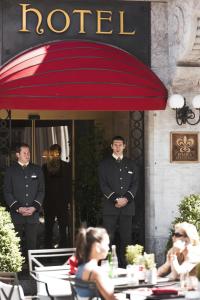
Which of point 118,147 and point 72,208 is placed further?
point 72,208

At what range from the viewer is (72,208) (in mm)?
14867

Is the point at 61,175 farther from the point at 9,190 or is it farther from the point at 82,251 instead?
the point at 82,251

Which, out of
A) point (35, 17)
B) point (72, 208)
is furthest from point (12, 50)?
point (72, 208)

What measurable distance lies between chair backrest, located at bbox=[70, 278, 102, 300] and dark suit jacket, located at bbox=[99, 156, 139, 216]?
4886 millimetres

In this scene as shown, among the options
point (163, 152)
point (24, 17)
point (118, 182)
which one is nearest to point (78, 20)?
point (24, 17)

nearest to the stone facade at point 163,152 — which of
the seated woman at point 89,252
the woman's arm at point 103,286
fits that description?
the seated woman at point 89,252

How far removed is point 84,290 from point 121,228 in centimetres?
509

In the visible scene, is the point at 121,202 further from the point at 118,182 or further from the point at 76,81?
the point at 76,81

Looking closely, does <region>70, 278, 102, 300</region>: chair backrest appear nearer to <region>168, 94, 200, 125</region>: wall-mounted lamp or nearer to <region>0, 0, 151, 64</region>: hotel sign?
<region>168, 94, 200, 125</region>: wall-mounted lamp

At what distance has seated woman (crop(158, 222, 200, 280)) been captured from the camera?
8276 millimetres

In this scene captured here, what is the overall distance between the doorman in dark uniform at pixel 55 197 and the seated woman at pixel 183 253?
225 inches

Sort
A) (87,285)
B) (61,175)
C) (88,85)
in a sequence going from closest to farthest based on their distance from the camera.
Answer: (87,285) → (88,85) → (61,175)

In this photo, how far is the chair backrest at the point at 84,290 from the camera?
716cm

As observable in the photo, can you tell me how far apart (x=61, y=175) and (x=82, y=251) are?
277 inches
